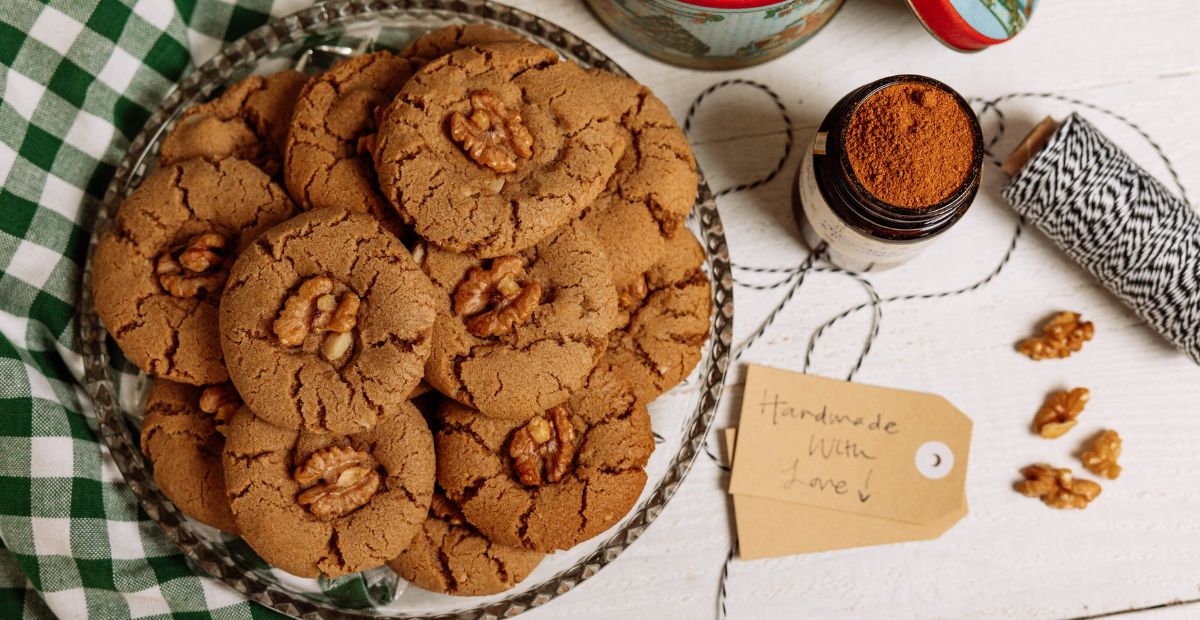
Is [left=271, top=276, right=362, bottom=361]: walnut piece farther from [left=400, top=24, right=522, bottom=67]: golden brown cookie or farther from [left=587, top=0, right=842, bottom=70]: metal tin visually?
[left=587, top=0, right=842, bottom=70]: metal tin

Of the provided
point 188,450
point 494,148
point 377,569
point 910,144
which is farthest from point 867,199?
point 188,450

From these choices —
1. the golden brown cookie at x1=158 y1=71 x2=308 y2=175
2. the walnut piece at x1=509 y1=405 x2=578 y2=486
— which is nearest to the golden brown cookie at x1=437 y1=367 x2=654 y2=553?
the walnut piece at x1=509 y1=405 x2=578 y2=486

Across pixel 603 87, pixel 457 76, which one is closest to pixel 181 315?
pixel 457 76

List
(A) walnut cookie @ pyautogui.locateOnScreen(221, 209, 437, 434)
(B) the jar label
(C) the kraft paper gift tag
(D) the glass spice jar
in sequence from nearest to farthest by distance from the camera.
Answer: (A) walnut cookie @ pyautogui.locateOnScreen(221, 209, 437, 434) → (D) the glass spice jar → (B) the jar label → (C) the kraft paper gift tag

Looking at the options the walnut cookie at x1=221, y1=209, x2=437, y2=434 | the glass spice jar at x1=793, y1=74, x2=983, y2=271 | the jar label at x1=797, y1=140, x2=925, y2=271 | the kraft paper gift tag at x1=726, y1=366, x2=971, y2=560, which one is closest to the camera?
the walnut cookie at x1=221, y1=209, x2=437, y2=434

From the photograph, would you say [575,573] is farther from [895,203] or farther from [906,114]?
[906,114]

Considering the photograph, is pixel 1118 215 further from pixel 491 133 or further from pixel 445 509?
pixel 445 509
